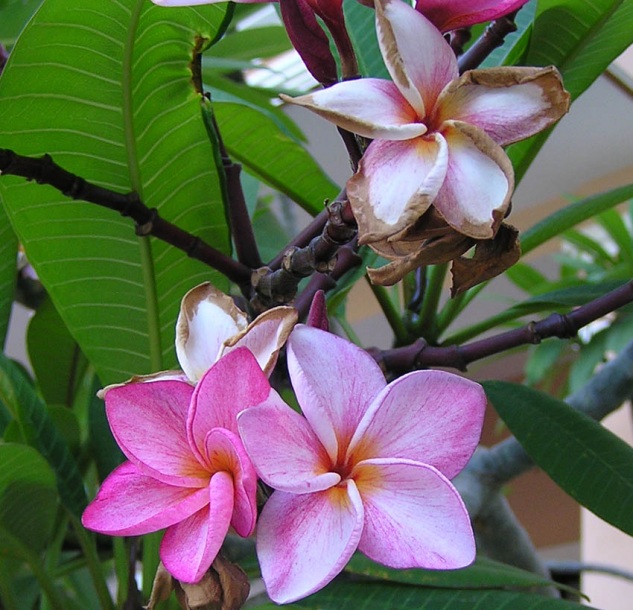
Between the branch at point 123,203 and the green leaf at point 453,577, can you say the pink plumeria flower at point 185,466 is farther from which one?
the green leaf at point 453,577

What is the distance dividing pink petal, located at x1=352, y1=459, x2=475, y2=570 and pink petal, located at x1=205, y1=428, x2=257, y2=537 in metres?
0.04

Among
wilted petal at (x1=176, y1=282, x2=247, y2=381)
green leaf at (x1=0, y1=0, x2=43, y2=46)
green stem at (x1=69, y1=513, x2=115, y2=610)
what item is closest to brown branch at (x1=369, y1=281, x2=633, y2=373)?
wilted petal at (x1=176, y1=282, x2=247, y2=381)

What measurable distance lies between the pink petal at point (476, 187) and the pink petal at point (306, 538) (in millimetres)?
94

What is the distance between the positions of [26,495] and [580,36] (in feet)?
1.62

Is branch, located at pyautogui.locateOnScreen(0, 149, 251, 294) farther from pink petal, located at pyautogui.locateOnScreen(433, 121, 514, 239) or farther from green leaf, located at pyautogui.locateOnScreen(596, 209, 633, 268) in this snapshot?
green leaf, located at pyautogui.locateOnScreen(596, 209, 633, 268)

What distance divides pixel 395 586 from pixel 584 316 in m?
0.23

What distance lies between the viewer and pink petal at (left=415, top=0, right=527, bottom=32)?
26 centimetres

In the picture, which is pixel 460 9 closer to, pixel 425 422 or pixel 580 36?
pixel 425 422

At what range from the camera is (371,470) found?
0.25 meters

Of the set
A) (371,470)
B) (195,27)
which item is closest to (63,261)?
(195,27)

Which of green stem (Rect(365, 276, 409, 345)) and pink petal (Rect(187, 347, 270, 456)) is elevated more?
pink petal (Rect(187, 347, 270, 456))

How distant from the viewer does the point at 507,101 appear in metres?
0.24

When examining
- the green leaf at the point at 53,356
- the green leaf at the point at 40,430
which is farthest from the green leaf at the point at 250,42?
the green leaf at the point at 40,430

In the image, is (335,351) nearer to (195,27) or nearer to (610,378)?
(195,27)
